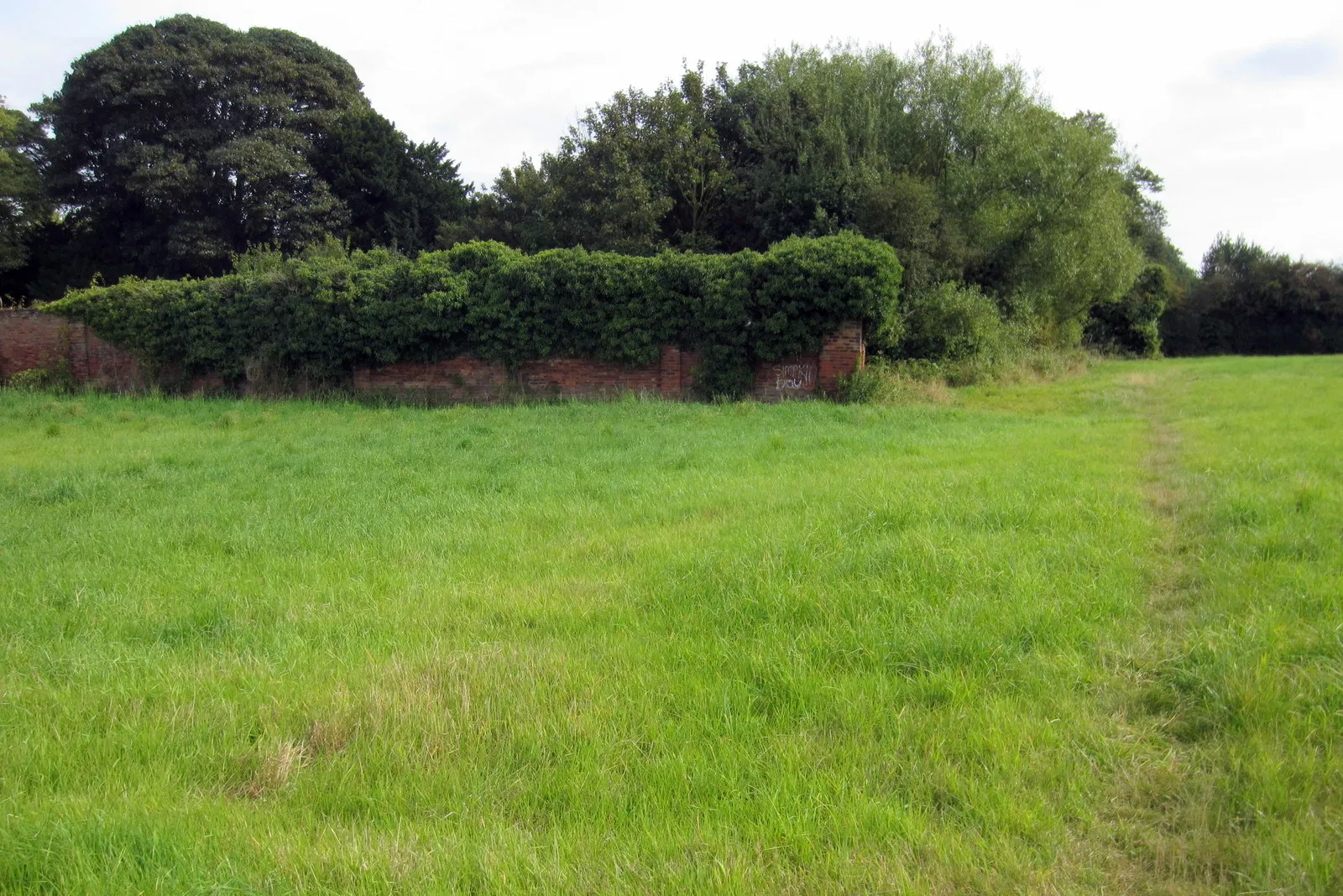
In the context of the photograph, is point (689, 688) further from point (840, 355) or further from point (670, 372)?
point (670, 372)

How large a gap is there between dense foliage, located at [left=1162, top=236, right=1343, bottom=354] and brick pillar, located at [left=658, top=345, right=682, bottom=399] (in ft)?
107

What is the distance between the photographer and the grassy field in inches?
99.7

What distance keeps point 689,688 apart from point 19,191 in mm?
38059

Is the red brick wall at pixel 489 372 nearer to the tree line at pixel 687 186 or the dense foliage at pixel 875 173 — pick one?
the tree line at pixel 687 186

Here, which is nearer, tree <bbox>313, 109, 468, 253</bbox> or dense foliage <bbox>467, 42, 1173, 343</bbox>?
dense foliage <bbox>467, 42, 1173, 343</bbox>

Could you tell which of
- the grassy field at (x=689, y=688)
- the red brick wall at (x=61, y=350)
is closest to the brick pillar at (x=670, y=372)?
the grassy field at (x=689, y=688)

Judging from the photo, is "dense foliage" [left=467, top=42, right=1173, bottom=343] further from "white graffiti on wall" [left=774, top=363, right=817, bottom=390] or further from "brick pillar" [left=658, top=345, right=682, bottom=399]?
"brick pillar" [left=658, top=345, right=682, bottom=399]

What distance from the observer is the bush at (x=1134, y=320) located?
3397cm

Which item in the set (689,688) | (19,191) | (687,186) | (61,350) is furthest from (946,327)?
(19,191)

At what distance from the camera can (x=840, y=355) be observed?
1697cm

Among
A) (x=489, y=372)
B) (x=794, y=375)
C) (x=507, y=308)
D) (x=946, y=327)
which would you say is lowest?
(x=794, y=375)

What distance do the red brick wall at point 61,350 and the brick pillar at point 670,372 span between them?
13.8 metres

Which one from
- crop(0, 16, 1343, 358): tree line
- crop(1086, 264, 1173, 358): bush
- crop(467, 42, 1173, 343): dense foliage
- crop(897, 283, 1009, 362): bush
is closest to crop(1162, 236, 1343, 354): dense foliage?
crop(0, 16, 1343, 358): tree line

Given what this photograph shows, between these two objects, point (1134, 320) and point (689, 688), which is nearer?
point (689, 688)
